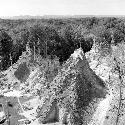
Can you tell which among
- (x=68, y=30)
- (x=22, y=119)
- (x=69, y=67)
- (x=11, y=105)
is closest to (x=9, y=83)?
(x=11, y=105)

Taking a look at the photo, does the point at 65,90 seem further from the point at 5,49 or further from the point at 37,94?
the point at 5,49

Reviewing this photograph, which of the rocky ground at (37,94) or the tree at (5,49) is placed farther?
the tree at (5,49)

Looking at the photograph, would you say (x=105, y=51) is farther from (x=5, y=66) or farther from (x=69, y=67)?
(x=5, y=66)

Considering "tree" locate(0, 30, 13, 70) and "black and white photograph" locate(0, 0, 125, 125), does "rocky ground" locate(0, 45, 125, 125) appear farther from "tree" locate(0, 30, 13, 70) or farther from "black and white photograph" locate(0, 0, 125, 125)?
"tree" locate(0, 30, 13, 70)

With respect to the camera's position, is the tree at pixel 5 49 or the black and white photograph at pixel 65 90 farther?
the tree at pixel 5 49

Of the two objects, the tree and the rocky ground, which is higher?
the tree

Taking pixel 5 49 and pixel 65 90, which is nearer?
pixel 65 90

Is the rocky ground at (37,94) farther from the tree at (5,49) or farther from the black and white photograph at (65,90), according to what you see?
the tree at (5,49)

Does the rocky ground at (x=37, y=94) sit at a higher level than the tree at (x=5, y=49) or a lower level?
lower

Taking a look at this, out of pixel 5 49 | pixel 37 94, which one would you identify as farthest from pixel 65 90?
pixel 5 49

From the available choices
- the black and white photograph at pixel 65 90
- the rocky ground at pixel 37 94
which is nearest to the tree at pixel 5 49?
the black and white photograph at pixel 65 90

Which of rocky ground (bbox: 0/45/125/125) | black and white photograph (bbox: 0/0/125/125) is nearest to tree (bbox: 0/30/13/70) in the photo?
black and white photograph (bbox: 0/0/125/125)
